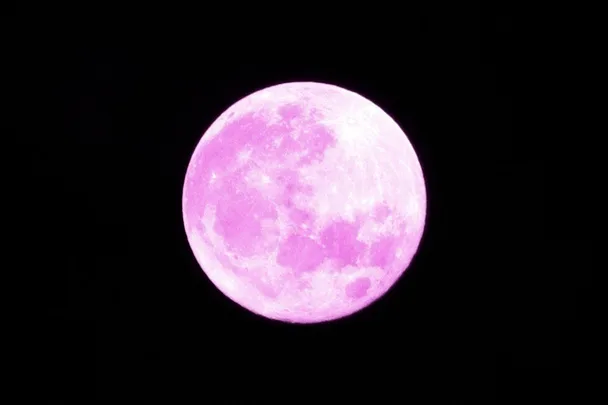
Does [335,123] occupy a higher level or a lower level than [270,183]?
higher

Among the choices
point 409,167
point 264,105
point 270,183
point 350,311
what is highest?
point 264,105

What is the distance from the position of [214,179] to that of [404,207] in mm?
965

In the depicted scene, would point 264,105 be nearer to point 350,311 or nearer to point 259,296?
point 259,296

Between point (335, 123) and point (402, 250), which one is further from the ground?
point (335, 123)

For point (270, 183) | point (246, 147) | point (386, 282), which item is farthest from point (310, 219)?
point (386, 282)

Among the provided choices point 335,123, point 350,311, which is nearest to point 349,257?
point 350,311

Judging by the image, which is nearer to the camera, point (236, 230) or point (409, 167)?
point (236, 230)

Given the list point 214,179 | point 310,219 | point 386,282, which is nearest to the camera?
point 310,219

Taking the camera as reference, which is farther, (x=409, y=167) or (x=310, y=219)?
(x=409, y=167)

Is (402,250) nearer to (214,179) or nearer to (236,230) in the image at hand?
(236,230)

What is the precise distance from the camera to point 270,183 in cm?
225

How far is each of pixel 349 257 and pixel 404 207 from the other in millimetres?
399

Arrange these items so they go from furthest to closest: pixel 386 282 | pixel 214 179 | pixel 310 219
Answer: pixel 386 282
pixel 214 179
pixel 310 219

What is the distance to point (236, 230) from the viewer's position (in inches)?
90.9
